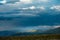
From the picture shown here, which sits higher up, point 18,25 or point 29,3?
point 29,3

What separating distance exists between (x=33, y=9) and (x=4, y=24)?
2.09 feet

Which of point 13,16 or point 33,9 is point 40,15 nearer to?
point 33,9

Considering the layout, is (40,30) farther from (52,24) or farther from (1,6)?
(1,6)

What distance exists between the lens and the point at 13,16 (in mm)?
2529

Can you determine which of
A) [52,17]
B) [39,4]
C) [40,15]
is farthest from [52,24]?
[39,4]

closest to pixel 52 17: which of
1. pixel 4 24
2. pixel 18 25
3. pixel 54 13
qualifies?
pixel 54 13

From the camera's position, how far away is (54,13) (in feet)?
8.32

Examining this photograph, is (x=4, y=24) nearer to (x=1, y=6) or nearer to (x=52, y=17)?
(x=1, y=6)

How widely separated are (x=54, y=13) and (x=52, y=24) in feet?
0.72

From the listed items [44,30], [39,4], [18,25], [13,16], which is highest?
[39,4]

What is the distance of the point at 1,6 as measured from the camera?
2.49 metres

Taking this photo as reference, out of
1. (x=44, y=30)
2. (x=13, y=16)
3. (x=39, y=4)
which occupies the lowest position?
(x=44, y=30)

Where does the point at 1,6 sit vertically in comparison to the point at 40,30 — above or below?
above

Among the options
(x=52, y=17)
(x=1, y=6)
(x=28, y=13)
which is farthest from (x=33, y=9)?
(x=1, y=6)
